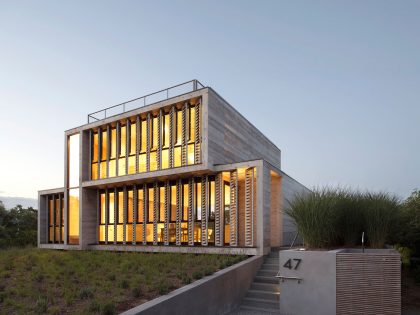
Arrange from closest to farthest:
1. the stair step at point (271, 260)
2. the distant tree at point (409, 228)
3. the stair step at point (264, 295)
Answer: the stair step at point (264, 295)
the distant tree at point (409, 228)
the stair step at point (271, 260)

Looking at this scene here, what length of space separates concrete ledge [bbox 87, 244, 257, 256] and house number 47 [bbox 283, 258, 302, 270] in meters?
3.38

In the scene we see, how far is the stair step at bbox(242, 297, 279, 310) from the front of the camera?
8.94 m

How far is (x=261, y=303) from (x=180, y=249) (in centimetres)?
525

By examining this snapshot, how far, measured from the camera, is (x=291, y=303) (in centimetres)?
833

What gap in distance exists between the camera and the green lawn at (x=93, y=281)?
260 inches

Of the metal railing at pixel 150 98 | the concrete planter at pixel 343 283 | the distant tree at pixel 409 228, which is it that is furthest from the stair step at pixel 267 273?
the metal railing at pixel 150 98

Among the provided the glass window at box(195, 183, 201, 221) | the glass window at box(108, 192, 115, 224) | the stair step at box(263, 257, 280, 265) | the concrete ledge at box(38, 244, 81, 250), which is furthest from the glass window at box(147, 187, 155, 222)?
the stair step at box(263, 257, 280, 265)

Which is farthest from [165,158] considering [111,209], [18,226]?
[18,226]

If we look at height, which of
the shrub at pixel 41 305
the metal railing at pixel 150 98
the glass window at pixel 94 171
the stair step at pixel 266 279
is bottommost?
the stair step at pixel 266 279

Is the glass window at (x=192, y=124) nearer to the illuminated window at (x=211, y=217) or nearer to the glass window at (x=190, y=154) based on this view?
the glass window at (x=190, y=154)

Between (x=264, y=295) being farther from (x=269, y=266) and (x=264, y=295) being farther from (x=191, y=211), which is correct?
(x=191, y=211)

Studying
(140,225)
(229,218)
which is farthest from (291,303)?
(140,225)

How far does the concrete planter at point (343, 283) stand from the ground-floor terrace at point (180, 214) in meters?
3.59

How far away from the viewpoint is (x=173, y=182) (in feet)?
49.0
